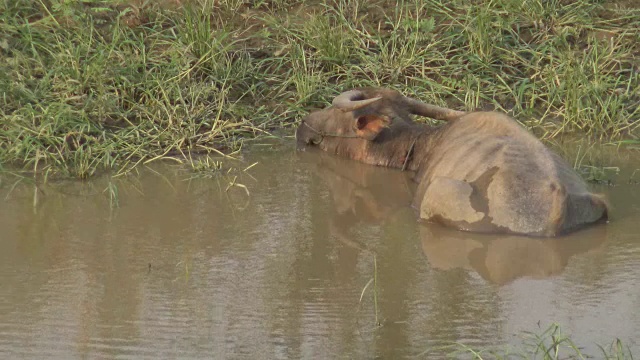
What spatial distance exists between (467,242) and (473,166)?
0.58m

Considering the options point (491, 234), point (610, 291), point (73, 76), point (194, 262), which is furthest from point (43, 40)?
point (610, 291)

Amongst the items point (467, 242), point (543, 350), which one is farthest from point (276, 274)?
point (543, 350)

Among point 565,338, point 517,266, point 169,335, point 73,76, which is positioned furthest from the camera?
point 73,76

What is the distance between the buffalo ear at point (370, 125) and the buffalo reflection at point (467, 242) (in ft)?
1.89

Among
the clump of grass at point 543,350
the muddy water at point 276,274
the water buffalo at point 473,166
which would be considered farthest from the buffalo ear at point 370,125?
the clump of grass at point 543,350

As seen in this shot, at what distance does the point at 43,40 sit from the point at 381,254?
3.77 metres

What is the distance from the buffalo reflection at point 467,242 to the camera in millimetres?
6289

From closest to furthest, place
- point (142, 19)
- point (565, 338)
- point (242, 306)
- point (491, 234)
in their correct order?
point (565, 338), point (242, 306), point (491, 234), point (142, 19)

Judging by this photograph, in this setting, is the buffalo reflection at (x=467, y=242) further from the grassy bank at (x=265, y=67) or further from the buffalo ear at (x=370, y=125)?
the grassy bank at (x=265, y=67)

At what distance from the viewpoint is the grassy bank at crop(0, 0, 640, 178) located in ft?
27.5

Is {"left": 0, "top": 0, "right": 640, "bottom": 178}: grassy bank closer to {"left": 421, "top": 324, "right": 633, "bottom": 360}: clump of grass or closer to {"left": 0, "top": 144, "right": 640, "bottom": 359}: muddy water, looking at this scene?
{"left": 0, "top": 144, "right": 640, "bottom": 359}: muddy water

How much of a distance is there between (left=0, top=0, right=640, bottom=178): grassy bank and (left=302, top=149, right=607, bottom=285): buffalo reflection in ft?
4.14

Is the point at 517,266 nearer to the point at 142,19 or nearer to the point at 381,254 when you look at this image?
the point at 381,254

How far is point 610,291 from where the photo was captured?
19.3 feet
